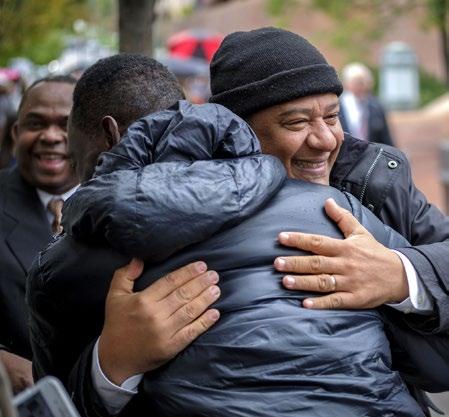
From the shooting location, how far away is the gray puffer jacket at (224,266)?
2473mm

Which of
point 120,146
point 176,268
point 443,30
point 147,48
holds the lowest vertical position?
point 443,30

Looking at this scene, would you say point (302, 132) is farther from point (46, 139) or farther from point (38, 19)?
point (38, 19)

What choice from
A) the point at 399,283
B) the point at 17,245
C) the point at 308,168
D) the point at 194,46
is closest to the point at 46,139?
the point at 17,245

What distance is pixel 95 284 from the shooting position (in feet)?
8.80

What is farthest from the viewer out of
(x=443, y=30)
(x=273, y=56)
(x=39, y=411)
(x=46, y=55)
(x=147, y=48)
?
(x=46, y=55)

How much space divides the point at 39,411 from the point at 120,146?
0.76 metres

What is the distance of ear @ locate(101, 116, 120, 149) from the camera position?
3086 millimetres

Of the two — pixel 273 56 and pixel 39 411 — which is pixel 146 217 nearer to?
A: pixel 39 411

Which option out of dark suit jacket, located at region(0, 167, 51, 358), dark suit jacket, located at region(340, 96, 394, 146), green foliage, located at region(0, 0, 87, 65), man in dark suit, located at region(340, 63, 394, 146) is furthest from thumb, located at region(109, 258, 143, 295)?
green foliage, located at region(0, 0, 87, 65)

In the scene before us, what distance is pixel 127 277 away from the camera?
2607mm

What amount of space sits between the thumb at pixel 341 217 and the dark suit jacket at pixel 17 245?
1978mm

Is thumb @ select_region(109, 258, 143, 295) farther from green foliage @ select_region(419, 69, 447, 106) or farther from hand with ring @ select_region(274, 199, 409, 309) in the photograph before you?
green foliage @ select_region(419, 69, 447, 106)

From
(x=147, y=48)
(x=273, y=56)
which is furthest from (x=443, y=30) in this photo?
(x=273, y=56)

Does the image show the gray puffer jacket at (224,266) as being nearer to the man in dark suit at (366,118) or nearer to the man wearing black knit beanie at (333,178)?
the man wearing black knit beanie at (333,178)
